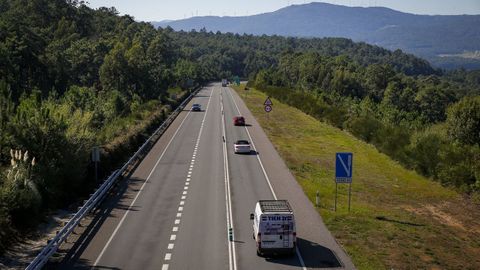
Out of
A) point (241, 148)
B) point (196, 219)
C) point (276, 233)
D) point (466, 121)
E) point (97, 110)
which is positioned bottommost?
point (196, 219)

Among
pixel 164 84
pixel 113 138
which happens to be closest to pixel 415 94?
pixel 164 84

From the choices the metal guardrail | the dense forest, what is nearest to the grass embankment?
the dense forest

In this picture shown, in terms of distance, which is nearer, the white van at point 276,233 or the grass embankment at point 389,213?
the white van at point 276,233

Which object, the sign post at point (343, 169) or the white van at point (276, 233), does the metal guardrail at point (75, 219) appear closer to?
the white van at point (276, 233)

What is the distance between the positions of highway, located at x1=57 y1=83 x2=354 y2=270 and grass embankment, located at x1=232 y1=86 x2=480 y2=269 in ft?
3.86

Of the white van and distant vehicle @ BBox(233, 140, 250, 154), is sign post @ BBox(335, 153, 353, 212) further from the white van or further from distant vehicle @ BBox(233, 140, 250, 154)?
distant vehicle @ BBox(233, 140, 250, 154)

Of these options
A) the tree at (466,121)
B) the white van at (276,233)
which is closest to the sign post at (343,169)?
the white van at (276,233)

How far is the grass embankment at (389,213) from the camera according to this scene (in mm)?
23250

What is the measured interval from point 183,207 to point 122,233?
5255mm

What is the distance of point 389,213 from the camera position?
30.5m

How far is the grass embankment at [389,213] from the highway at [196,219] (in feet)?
3.86

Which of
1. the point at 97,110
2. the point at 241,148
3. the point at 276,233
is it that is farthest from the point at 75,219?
the point at 97,110

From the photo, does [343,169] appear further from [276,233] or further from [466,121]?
[466,121]

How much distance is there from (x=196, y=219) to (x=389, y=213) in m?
11.5
